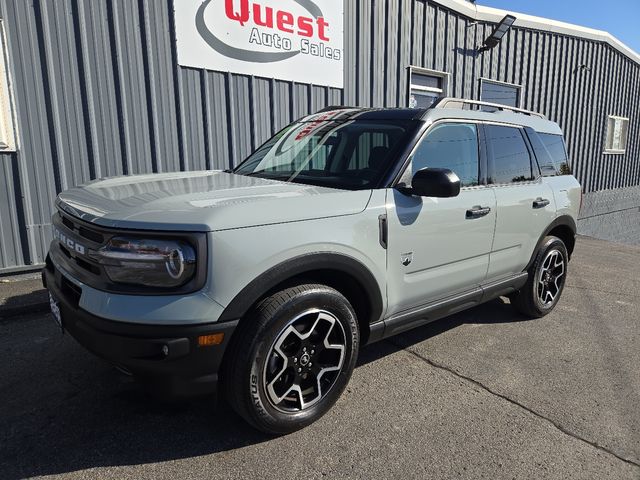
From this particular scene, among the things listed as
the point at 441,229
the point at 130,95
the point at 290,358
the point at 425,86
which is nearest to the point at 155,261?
the point at 290,358

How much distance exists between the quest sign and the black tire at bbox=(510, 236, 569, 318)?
4.50 metres

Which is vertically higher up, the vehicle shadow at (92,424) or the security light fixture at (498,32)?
the security light fixture at (498,32)

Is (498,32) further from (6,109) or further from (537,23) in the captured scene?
(6,109)

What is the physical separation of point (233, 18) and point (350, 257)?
4.97 metres

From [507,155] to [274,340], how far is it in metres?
2.65

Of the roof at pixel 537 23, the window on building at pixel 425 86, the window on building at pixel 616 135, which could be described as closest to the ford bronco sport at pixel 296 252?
the window on building at pixel 425 86

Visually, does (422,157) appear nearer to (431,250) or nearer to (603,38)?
(431,250)

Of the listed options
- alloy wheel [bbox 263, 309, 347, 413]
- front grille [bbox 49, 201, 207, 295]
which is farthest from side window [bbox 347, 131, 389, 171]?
front grille [bbox 49, 201, 207, 295]

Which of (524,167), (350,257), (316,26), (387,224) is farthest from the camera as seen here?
(316,26)

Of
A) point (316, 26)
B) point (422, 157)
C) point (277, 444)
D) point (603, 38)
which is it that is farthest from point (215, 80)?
point (603, 38)

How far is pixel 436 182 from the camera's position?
2689 millimetres

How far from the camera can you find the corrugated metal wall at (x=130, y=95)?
496 centimetres

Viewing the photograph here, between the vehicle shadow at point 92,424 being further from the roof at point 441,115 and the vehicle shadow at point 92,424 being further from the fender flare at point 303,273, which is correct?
the roof at point 441,115

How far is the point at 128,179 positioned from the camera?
123 inches
